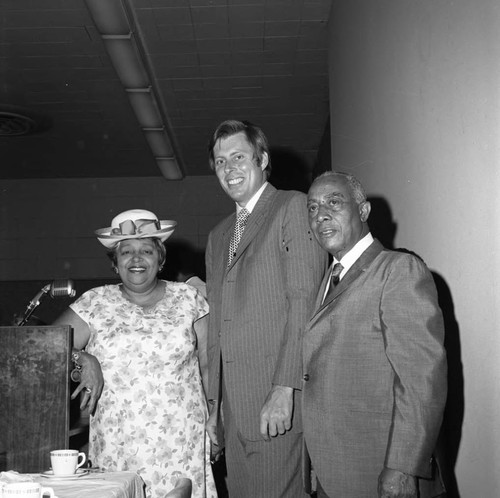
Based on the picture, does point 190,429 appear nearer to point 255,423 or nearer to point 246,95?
point 255,423

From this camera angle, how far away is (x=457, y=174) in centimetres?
219

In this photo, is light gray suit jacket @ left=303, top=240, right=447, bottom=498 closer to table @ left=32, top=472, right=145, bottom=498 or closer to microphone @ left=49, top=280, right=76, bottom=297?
table @ left=32, top=472, right=145, bottom=498

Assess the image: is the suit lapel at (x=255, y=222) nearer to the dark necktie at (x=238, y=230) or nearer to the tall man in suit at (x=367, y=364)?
the dark necktie at (x=238, y=230)

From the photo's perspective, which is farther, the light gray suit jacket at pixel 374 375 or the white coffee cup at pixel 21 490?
the light gray suit jacket at pixel 374 375

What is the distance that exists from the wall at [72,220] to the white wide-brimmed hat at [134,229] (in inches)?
278

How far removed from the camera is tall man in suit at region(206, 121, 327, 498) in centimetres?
232

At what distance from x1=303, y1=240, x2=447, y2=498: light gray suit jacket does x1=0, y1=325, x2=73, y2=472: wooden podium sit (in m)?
0.70

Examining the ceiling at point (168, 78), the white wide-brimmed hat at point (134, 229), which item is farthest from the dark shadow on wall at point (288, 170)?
the white wide-brimmed hat at point (134, 229)

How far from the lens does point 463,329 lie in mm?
2201

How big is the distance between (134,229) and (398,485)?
5.29ft

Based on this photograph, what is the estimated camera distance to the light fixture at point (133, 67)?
5137 millimetres

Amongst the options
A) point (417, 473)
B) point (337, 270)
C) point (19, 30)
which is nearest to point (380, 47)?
point (337, 270)

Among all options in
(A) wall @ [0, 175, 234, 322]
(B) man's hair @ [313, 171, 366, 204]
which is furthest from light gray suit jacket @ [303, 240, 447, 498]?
(A) wall @ [0, 175, 234, 322]

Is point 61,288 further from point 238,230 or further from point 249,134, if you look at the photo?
point 249,134
